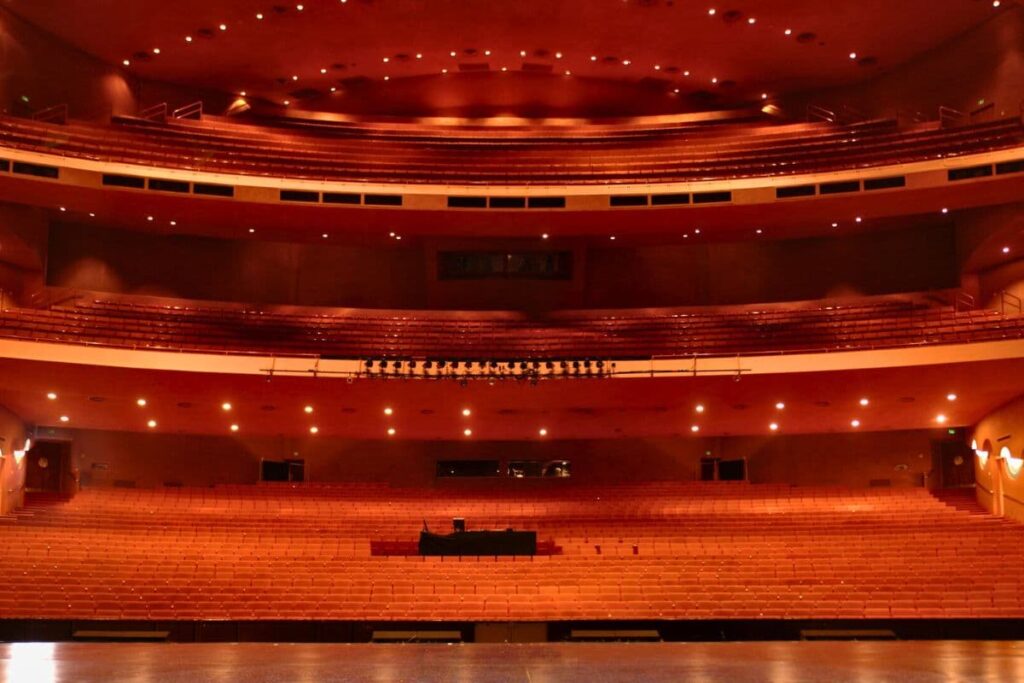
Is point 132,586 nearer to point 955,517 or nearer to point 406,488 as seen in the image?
Answer: point 406,488

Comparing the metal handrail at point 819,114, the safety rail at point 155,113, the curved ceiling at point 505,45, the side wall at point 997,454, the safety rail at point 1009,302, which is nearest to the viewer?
the side wall at point 997,454

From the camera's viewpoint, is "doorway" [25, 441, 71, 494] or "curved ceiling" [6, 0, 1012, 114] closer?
"curved ceiling" [6, 0, 1012, 114]

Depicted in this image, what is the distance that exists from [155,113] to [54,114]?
248 centimetres

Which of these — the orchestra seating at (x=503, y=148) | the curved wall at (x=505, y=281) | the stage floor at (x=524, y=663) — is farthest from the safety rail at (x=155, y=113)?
the stage floor at (x=524, y=663)

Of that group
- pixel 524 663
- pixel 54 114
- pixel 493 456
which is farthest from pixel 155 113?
pixel 524 663

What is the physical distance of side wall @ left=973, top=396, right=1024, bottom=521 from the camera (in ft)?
48.2

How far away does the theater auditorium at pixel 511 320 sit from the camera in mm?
11984

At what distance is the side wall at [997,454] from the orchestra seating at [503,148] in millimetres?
4566

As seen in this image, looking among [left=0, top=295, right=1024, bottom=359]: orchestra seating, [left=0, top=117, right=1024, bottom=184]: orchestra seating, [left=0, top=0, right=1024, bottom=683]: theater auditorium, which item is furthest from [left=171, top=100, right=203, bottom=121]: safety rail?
[left=0, top=295, right=1024, bottom=359]: orchestra seating

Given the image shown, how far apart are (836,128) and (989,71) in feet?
9.83

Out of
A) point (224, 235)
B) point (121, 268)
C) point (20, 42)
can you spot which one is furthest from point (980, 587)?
point (20, 42)

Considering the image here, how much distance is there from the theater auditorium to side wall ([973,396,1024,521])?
0.24ft

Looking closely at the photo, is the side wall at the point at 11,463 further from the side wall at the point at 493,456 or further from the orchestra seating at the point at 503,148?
the orchestra seating at the point at 503,148

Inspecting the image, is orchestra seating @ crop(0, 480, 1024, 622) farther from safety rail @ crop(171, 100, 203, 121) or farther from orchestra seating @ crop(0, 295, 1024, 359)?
safety rail @ crop(171, 100, 203, 121)
